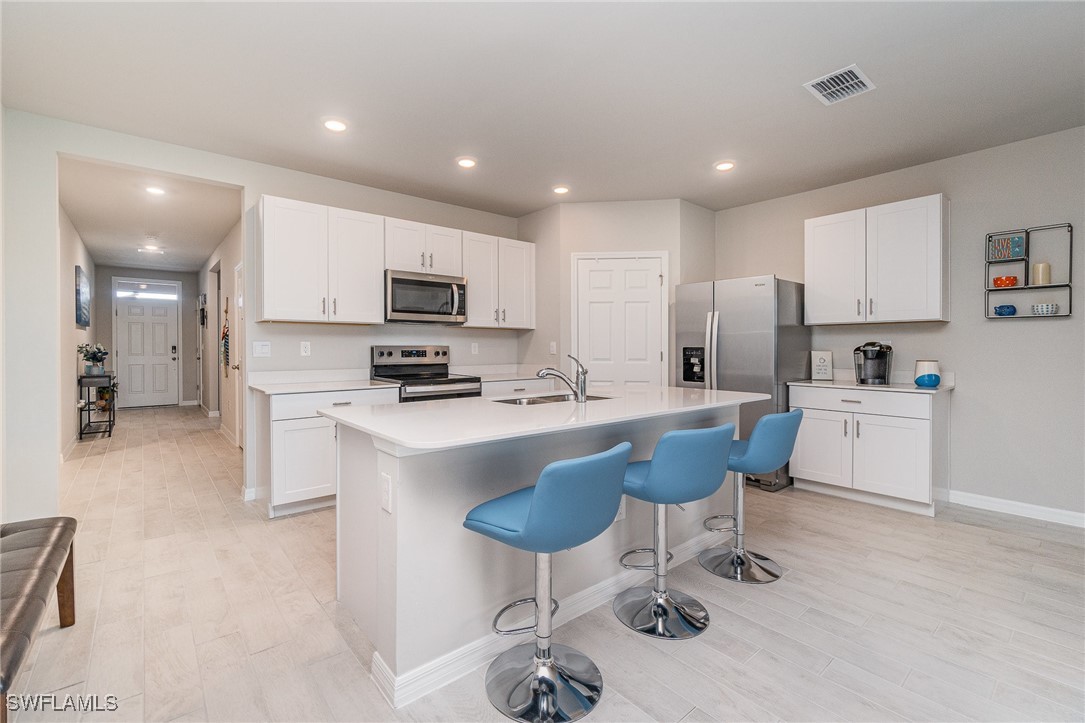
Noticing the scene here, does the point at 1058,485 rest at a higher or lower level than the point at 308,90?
lower

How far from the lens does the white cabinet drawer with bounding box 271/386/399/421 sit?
3.34 meters

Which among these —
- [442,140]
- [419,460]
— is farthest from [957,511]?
[442,140]

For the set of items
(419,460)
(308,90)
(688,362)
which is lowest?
(419,460)

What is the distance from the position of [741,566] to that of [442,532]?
1716 millimetres

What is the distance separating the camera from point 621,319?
4941 mm

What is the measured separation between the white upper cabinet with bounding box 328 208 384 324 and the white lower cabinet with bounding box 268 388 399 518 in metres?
0.78

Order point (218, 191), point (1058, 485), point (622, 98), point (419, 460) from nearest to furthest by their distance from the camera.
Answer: point (419, 460) < point (622, 98) < point (1058, 485) < point (218, 191)

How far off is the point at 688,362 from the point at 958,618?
9.04 feet

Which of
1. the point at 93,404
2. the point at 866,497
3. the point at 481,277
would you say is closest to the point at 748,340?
the point at 866,497

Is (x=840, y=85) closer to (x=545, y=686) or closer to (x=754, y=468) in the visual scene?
(x=754, y=468)

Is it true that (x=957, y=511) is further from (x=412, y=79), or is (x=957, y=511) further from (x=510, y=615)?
(x=412, y=79)

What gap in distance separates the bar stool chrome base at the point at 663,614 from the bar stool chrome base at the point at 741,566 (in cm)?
39

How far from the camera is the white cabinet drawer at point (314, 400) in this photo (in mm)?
3340

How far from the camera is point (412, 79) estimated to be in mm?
2656
